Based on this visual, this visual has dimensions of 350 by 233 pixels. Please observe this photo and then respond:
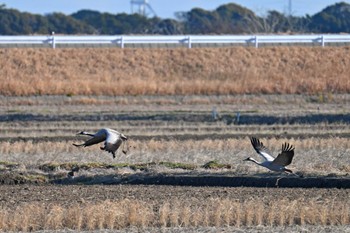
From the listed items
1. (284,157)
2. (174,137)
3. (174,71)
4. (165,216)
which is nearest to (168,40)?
(174,71)

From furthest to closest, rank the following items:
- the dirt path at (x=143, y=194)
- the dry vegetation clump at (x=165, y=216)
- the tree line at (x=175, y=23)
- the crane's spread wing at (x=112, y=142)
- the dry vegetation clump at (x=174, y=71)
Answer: the tree line at (x=175, y=23) < the dry vegetation clump at (x=174, y=71) < the dirt path at (x=143, y=194) < the crane's spread wing at (x=112, y=142) < the dry vegetation clump at (x=165, y=216)

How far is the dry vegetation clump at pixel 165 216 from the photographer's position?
52.7 feet

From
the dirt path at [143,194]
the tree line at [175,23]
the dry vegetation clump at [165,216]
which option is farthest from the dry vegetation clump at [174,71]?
the dry vegetation clump at [165,216]

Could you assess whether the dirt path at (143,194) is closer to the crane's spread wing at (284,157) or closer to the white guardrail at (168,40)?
the crane's spread wing at (284,157)

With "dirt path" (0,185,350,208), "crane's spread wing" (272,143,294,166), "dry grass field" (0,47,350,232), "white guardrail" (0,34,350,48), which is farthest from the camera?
"white guardrail" (0,34,350,48)

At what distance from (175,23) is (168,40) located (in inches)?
1455

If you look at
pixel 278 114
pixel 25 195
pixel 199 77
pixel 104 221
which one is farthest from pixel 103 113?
pixel 104 221

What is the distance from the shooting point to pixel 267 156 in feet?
61.4

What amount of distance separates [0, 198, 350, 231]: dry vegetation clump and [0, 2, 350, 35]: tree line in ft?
200

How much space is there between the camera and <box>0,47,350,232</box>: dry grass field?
54.6 feet

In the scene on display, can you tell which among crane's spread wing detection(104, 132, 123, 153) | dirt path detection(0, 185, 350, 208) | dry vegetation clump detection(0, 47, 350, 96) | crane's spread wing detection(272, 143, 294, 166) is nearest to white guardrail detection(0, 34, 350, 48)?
dry vegetation clump detection(0, 47, 350, 96)

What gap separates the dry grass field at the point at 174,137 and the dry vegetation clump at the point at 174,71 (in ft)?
0.29

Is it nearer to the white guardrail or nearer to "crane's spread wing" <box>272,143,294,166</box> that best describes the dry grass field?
the white guardrail

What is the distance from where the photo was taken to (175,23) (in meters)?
90.6
